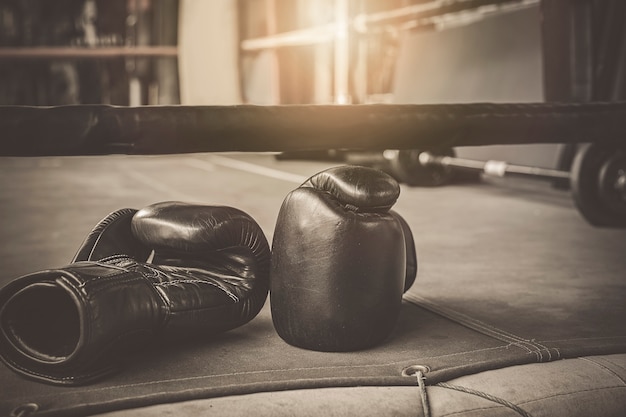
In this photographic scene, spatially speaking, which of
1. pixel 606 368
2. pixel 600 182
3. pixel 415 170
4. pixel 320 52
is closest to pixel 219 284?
pixel 606 368

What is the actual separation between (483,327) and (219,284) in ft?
1.77

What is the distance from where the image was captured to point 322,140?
72.1 inches

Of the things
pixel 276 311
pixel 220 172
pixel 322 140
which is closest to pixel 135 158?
pixel 220 172

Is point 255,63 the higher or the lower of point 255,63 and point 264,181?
the higher

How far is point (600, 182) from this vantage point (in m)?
2.61

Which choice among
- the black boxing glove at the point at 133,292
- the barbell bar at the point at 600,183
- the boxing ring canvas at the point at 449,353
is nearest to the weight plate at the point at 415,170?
the barbell bar at the point at 600,183

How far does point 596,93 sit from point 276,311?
2130 millimetres

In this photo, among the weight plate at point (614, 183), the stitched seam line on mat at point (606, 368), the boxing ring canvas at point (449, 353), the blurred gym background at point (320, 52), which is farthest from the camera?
the blurred gym background at point (320, 52)

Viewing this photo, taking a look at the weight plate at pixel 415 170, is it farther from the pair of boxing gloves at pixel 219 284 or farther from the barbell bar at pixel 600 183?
the pair of boxing gloves at pixel 219 284

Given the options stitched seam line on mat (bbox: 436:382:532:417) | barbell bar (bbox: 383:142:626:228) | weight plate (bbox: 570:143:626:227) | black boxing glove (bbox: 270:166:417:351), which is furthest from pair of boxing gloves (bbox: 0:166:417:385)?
weight plate (bbox: 570:143:626:227)

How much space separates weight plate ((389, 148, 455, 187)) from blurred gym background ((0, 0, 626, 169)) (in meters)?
0.18

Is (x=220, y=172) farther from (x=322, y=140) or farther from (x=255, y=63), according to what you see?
(x=322, y=140)

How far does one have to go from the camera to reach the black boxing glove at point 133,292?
115cm

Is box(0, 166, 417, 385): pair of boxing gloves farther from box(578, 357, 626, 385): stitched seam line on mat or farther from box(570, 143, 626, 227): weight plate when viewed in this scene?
box(570, 143, 626, 227): weight plate
